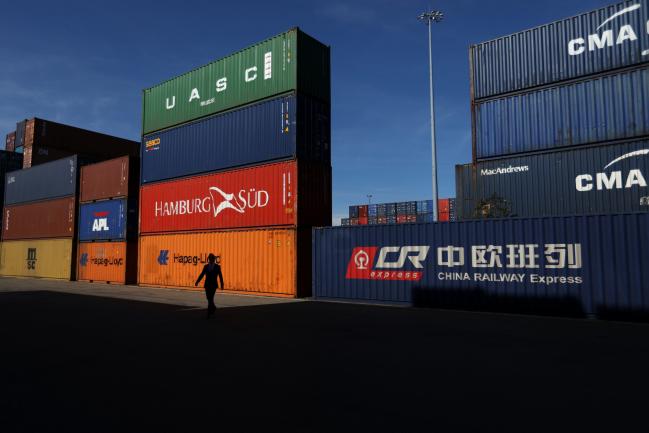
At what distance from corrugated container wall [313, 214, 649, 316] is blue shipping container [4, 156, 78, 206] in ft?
67.3

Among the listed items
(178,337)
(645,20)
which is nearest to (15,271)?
(178,337)

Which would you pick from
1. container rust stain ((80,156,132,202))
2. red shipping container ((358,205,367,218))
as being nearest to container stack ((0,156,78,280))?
container rust stain ((80,156,132,202))

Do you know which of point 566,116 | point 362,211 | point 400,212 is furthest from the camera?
point 362,211

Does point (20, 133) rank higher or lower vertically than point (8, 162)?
higher

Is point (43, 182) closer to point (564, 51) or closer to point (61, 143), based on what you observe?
point (61, 143)

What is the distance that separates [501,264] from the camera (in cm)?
1288

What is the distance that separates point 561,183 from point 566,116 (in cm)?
253

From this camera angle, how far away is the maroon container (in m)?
28.0

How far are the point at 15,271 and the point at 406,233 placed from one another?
104 ft

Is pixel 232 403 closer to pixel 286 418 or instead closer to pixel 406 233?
pixel 286 418

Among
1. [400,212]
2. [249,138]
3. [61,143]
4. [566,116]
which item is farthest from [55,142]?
[566,116]

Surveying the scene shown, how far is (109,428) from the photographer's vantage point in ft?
14.0

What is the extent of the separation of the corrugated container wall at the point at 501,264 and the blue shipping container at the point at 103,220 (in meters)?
14.0

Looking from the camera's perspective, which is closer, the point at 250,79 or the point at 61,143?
the point at 250,79
